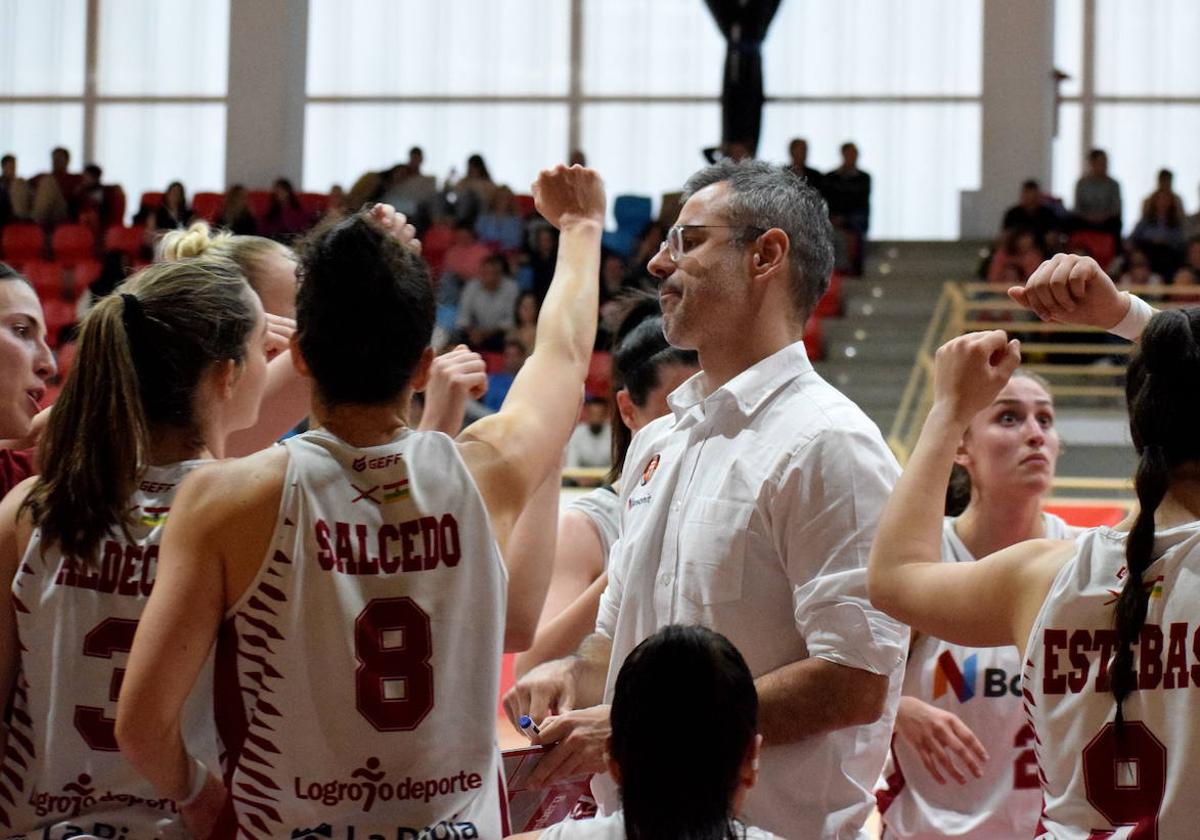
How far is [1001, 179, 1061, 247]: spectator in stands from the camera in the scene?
44.7 feet

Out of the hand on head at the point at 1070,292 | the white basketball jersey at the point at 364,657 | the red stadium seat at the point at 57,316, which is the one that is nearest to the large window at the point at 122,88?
the red stadium seat at the point at 57,316

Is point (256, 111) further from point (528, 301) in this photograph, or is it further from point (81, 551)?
point (81, 551)

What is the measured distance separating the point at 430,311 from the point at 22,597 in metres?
0.71

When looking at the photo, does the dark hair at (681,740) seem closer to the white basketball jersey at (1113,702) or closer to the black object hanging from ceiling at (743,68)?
the white basketball jersey at (1113,702)

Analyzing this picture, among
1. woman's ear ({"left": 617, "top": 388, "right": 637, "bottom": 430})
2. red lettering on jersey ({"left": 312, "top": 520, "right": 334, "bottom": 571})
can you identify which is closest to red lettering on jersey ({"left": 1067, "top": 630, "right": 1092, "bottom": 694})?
red lettering on jersey ({"left": 312, "top": 520, "right": 334, "bottom": 571})

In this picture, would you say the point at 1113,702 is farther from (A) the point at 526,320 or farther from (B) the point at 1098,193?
(B) the point at 1098,193

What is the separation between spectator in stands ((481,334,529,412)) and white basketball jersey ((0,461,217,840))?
32.7 feet

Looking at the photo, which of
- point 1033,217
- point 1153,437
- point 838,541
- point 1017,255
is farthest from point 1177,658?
point 1033,217

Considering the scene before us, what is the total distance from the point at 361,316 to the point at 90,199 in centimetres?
1479

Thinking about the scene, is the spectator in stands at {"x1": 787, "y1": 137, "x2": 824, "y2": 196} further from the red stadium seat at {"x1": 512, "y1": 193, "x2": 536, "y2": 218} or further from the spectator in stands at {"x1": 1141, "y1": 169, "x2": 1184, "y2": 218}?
the spectator in stands at {"x1": 1141, "y1": 169, "x2": 1184, "y2": 218}

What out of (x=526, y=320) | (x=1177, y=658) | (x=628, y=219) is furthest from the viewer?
(x=628, y=219)

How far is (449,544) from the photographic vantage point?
211cm

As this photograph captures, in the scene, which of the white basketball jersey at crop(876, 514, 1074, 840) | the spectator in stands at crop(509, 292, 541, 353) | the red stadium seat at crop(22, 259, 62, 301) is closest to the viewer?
the white basketball jersey at crop(876, 514, 1074, 840)

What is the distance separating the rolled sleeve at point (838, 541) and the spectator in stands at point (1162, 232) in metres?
11.2
